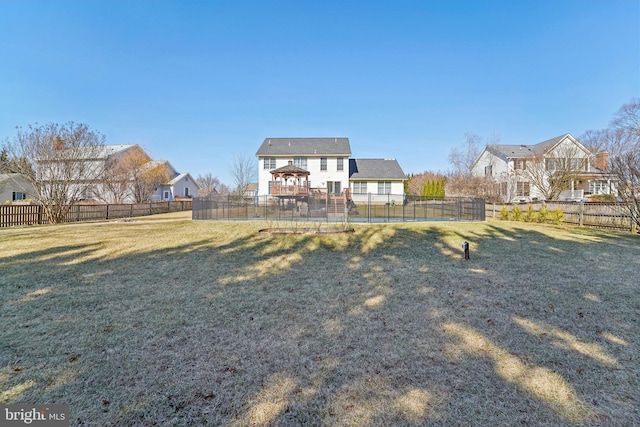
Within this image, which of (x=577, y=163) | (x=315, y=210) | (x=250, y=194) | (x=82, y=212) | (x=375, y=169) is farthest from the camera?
(x=250, y=194)

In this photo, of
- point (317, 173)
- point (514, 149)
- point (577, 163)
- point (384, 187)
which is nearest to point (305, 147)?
point (317, 173)

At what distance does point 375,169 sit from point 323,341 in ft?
100

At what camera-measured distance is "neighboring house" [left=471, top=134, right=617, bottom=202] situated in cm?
2544

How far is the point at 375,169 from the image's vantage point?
3253 cm

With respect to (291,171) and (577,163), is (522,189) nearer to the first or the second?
(577,163)

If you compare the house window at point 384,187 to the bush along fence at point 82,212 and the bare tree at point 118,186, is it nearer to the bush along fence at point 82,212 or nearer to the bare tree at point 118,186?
the bush along fence at point 82,212

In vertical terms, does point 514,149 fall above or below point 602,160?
above

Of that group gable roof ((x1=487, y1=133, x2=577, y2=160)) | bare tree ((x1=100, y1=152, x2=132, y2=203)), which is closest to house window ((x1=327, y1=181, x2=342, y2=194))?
bare tree ((x1=100, y1=152, x2=132, y2=203))

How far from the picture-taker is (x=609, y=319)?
393 cm

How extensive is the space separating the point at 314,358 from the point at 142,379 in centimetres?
163

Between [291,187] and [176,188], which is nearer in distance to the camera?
[291,187]

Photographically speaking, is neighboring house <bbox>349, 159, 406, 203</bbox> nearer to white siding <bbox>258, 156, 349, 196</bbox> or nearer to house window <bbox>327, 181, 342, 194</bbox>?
white siding <bbox>258, 156, 349, 196</bbox>

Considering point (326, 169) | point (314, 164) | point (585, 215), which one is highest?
point (314, 164)
